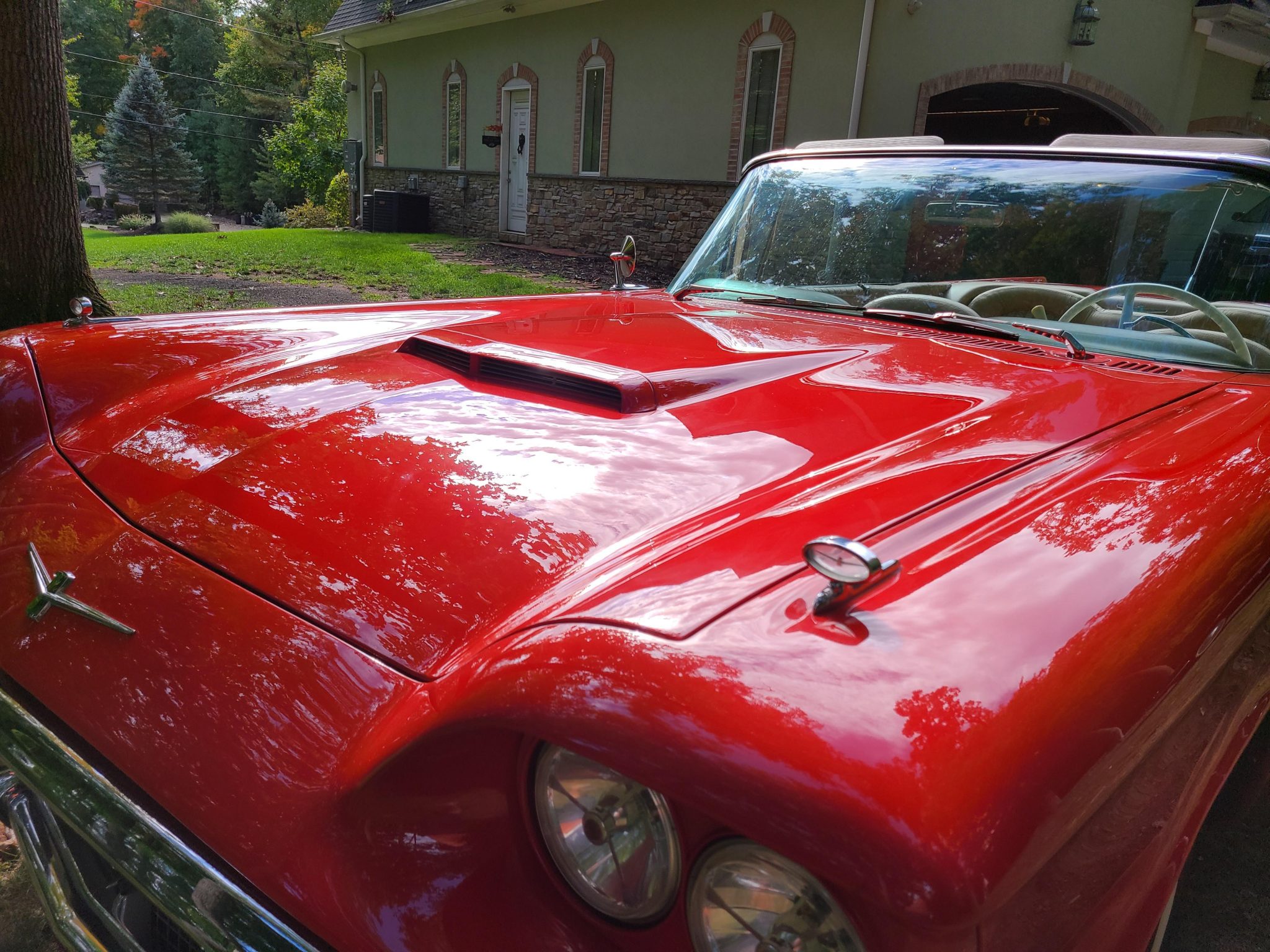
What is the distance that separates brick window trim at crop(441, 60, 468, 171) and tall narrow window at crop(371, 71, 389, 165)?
238 centimetres

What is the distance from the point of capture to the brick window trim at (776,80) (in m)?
11.6

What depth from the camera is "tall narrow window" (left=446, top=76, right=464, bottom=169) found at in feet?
59.1

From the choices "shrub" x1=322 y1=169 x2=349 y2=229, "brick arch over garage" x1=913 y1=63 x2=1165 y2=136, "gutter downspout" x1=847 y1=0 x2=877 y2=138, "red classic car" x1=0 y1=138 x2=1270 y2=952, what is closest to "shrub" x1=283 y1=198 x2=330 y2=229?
"shrub" x1=322 y1=169 x2=349 y2=229

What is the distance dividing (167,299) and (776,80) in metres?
7.98

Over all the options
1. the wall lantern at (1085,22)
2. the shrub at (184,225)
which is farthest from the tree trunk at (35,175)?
the shrub at (184,225)

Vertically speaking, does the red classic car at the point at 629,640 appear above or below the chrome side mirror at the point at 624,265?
below

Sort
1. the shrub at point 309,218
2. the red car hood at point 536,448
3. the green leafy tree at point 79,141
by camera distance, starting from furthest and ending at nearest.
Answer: the green leafy tree at point 79,141 → the shrub at point 309,218 → the red car hood at point 536,448

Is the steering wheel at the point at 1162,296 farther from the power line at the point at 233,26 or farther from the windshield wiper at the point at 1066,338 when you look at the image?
the power line at the point at 233,26

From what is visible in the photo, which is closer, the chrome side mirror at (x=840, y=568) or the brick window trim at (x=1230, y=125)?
the chrome side mirror at (x=840, y=568)

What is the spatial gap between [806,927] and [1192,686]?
0.63 m

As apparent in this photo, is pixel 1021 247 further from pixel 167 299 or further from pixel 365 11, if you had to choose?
pixel 365 11

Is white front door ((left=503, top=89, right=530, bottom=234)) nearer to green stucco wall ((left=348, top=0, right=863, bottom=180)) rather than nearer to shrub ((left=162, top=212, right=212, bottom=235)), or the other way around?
green stucco wall ((left=348, top=0, right=863, bottom=180))

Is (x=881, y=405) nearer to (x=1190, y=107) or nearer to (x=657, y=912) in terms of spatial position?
(x=657, y=912)

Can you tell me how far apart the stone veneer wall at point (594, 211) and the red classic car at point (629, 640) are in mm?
10381
